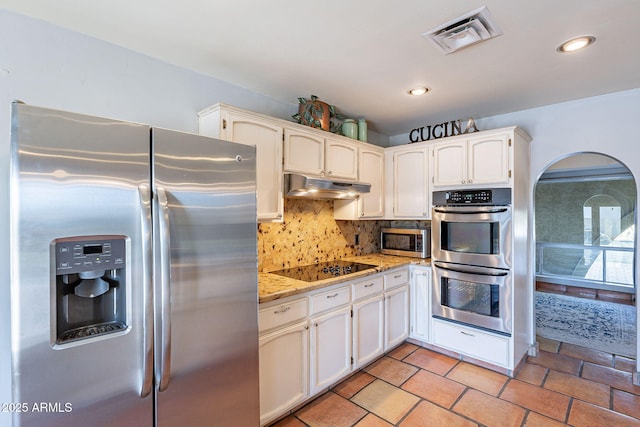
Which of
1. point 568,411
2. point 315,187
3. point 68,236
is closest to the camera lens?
point 68,236

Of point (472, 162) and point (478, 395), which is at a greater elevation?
point (472, 162)

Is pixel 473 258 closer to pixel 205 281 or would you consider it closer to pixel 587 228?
pixel 205 281

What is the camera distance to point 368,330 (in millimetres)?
2754

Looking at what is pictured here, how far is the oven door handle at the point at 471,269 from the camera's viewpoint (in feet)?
8.96

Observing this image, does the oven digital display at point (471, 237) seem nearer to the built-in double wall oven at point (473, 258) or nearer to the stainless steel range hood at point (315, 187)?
the built-in double wall oven at point (473, 258)

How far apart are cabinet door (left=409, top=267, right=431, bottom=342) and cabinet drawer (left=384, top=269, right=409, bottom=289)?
0.35 feet

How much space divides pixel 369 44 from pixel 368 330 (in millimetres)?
2274

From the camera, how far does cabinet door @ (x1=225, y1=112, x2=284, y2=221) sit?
84.0 inches

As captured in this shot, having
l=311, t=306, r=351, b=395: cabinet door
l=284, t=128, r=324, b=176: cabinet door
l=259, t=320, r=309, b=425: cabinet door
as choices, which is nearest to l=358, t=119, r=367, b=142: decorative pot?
l=284, t=128, r=324, b=176: cabinet door

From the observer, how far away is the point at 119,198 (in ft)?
3.91

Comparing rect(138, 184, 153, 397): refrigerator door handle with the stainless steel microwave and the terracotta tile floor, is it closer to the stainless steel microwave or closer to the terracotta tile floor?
the terracotta tile floor

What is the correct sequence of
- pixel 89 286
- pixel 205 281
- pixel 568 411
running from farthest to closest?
pixel 568 411, pixel 205 281, pixel 89 286

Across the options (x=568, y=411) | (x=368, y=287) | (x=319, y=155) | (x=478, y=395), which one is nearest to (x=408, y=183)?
(x=319, y=155)

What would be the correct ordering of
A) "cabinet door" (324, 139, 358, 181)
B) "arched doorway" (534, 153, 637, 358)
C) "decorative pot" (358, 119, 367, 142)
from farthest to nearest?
"arched doorway" (534, 153, 637, 358), "decorative pot" (358, 119, 367, 142), "cabinet door" (324, 139, 358, 181)
